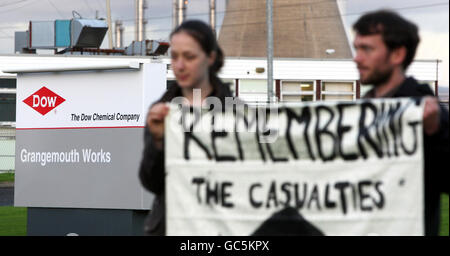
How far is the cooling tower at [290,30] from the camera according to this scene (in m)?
50.9

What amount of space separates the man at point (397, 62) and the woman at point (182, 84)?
0.62 meters

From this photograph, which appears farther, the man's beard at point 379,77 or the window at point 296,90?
the window at point 296,90

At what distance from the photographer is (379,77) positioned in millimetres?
3471

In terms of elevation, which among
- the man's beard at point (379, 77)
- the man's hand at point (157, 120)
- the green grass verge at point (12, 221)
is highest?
the man's beard at point (379, 77)

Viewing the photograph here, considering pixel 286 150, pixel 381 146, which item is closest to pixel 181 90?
pixel 286 150

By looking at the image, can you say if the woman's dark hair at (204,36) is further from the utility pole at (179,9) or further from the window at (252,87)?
the utility pole at (179,9)

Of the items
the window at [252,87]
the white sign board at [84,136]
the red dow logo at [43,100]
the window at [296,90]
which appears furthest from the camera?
the window at [296,90]

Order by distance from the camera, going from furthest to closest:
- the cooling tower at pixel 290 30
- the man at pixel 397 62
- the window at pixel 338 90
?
the cooling tower at pixel 290 30, the window at pixel 338 90, the man at pixel 397 62

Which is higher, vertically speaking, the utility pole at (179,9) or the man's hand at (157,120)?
the utility pole at (179,9)

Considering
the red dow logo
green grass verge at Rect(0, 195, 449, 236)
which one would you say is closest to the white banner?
green grass verge at Rect(0, 195, 449, 236)

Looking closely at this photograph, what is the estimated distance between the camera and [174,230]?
12.5 feet

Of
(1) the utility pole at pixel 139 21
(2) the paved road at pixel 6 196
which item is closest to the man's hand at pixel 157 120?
(2) the paved road at pixel 6 196
